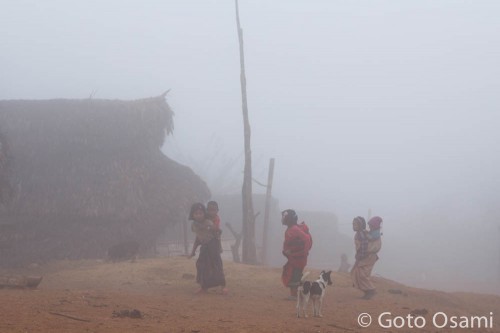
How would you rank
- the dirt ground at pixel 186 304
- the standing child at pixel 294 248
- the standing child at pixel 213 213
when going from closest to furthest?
1. the dirt ground at pixel 186 304
2. the standing child at pixel 294 248
3. the standing child at pixel 213 213

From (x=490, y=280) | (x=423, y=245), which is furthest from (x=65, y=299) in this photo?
(x=423, y=245)

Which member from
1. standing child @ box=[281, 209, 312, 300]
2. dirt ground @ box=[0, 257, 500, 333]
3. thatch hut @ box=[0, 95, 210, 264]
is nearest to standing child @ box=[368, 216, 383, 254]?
dirt ground @ box=[0, 257, 500, 333]

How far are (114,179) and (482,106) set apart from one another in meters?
156

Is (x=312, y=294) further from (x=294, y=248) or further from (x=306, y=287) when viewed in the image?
(x=294, y=248)

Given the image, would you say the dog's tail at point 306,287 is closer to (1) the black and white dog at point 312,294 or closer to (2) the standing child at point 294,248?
(1) the black and white dog at point 312,294

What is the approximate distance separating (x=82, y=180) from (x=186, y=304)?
10.2 meters

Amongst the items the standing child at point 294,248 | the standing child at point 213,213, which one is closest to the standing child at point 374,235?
the standing child at point 294,248

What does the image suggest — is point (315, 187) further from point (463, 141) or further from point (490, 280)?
point (490, 280)

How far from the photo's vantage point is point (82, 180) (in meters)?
→ 17.1

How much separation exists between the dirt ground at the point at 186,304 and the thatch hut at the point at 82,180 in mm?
2207

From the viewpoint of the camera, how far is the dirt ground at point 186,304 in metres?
5.89

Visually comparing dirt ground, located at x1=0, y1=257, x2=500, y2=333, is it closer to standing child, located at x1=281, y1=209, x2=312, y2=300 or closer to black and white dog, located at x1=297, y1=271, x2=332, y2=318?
black and white dog, located at x1=297, y1=271, x2=332, y2=318

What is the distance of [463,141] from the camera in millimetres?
131000

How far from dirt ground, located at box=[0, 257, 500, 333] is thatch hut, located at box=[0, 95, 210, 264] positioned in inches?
86.9
